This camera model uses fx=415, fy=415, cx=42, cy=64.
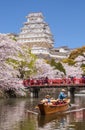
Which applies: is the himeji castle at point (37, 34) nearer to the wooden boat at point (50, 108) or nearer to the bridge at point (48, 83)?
the bridge at point (48, 83)

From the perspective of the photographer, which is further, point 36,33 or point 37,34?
point 36,33

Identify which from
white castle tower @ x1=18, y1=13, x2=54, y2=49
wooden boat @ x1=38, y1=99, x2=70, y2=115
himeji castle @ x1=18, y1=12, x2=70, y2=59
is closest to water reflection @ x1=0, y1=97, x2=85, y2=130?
wooden boat @ x1=38, y1=99, x2=70, y2=115

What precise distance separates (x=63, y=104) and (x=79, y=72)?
55.8 m

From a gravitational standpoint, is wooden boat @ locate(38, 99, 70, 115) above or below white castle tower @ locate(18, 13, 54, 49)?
below

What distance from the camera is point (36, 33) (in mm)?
169375

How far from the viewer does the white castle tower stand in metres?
166

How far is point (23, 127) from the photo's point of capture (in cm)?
2634

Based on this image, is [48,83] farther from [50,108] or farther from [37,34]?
[37,34]

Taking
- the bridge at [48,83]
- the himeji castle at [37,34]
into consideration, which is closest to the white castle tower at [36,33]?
the himeji castle at [37,34]

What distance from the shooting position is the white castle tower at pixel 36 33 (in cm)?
16650

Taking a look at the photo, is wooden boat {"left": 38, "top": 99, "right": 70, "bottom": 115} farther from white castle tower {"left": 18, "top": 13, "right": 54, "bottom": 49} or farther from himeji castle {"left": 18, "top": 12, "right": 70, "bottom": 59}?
white castle tower {"left": 18, "top": 13, "right": 54, "bottom": 49}

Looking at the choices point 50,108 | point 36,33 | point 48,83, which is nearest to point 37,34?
point 36,33

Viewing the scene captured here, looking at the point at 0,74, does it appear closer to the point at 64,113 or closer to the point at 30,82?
the point at 64,113

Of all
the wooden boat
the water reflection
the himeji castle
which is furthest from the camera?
the himeji castle
